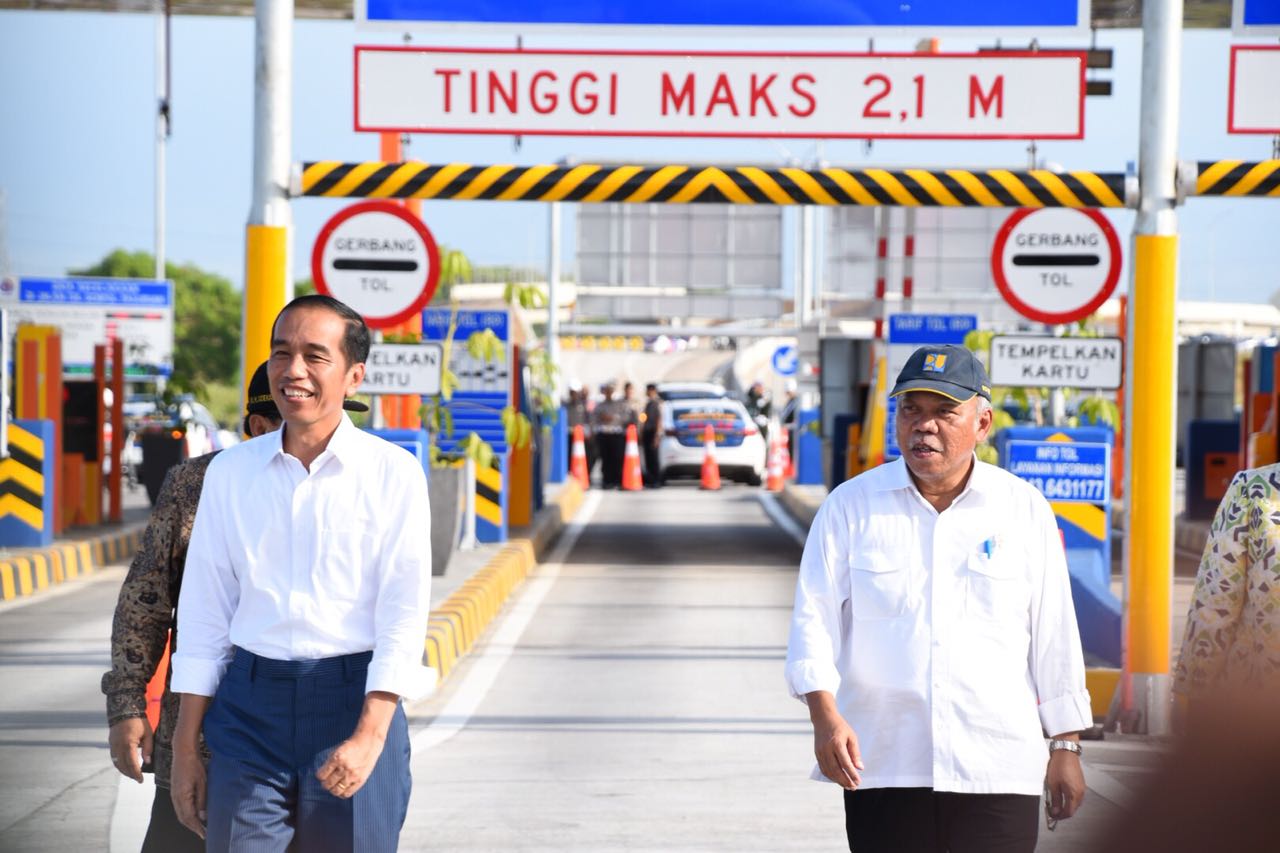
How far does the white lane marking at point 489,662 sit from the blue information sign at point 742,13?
332 centimetres

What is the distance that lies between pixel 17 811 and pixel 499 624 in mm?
6884

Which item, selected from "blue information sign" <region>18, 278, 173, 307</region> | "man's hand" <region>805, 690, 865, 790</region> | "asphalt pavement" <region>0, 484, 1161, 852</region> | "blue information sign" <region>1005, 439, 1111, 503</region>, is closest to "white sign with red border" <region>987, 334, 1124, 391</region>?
"blue information sign" <region>1005, 439, 1111, 503</region>

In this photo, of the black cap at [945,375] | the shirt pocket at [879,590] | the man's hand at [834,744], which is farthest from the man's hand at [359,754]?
the black cap at [945,375]

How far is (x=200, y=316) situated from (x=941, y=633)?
322ft

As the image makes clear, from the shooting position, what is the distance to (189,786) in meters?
4.04

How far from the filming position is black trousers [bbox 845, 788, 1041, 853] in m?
4.14

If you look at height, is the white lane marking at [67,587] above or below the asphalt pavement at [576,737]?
below

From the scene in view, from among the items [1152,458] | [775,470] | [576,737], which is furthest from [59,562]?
[775,470]

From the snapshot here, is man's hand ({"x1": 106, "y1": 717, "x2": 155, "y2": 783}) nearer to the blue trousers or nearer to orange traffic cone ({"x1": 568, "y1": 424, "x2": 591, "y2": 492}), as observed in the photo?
the blue trousers

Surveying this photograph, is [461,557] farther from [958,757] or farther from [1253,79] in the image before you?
[958,757]

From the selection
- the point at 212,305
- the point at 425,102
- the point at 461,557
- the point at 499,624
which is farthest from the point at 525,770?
the point at 212,305

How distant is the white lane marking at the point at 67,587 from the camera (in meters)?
15.7

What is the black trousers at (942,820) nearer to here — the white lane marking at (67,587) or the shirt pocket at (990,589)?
the shirt pocket at (990,589)

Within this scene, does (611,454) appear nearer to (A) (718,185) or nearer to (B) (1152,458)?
(A) (718,185)
